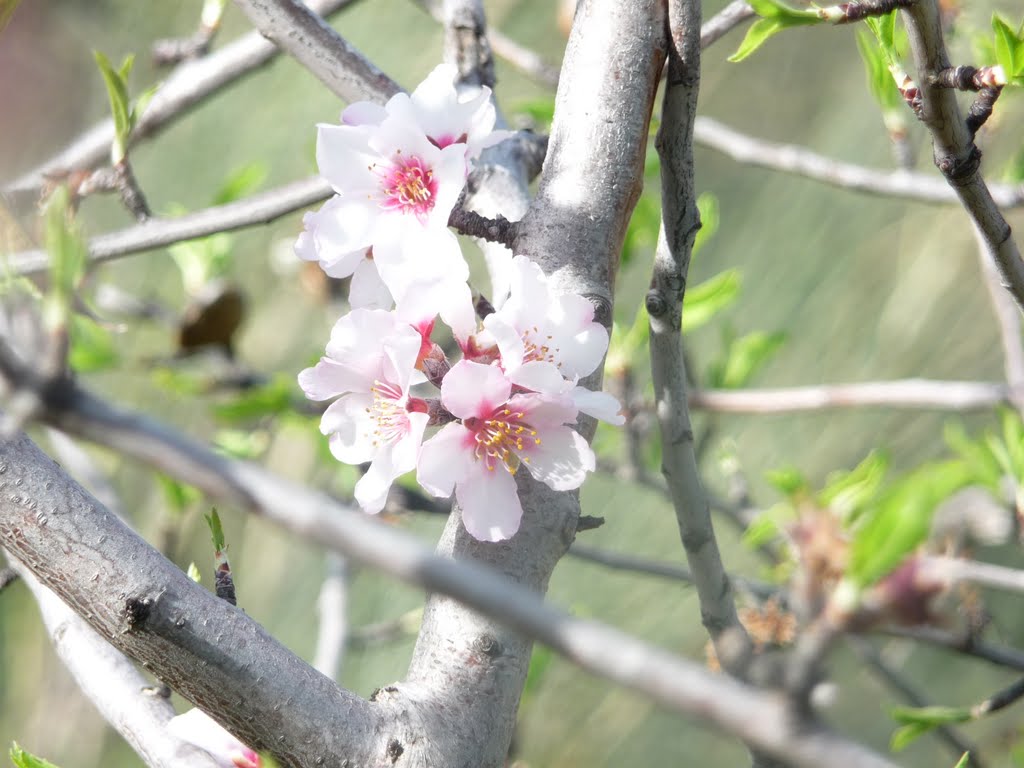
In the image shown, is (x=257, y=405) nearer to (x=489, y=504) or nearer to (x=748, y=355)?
(x=748, y=355)

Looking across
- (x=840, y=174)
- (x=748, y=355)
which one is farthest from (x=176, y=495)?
(x=840, y=174)

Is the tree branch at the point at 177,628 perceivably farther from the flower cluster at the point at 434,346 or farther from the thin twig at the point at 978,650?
the thin twig at the point at 978,650

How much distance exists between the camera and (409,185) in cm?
49

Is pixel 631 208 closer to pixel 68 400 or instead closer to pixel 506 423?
pixel 506 423

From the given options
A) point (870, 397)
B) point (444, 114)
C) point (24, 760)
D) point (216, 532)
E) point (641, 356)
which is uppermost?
point (641, 356)

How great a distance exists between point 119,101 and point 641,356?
0.67 metres

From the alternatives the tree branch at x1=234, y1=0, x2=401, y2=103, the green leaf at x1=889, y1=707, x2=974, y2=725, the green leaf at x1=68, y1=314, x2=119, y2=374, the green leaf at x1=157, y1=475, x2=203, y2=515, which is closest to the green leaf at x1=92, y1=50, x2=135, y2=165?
the tree branch at x1=234, y1=0, x2=401, y2=103

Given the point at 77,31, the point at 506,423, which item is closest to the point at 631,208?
the point at 506,423

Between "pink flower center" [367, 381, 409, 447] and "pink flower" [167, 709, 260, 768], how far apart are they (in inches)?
Answer: 6.0

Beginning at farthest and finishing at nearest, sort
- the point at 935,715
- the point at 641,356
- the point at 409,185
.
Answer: the point at 641,356 → the point at 935,715 → the point at 409,185

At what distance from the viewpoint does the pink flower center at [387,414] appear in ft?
1.51

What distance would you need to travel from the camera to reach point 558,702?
59.7 inches

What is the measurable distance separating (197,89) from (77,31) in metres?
1.64

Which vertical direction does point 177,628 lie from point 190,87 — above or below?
below
